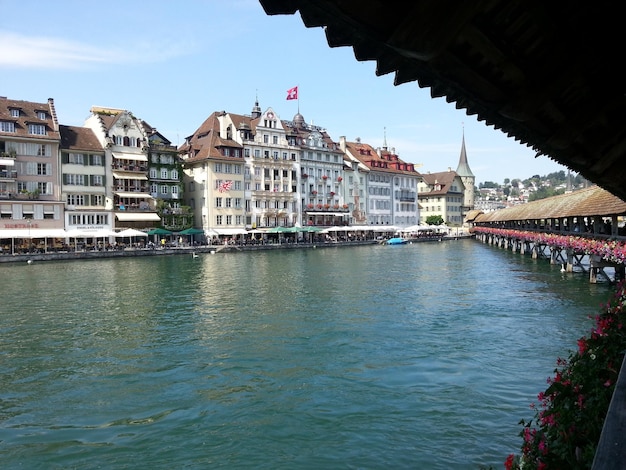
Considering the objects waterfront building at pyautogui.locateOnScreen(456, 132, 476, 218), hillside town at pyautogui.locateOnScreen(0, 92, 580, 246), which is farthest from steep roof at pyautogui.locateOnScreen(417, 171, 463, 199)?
hillside town at pyautogui.locateOnScreen(0, 92, 580, 246)

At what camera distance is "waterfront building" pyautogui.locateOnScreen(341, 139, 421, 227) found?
104625 millimetres

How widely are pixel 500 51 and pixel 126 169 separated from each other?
6795 cm

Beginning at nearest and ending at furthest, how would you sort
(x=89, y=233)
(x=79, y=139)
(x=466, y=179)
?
1. (x=89, y=233)
2. (x=79, y=139)
3. (x=466, y=179)

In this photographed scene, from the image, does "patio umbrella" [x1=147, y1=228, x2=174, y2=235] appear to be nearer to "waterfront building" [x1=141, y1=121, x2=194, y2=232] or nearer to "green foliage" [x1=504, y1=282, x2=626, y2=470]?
"waterfront building" [x1=141, y1=121, x2=194, y2=232]

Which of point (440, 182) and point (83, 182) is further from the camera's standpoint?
point (440, 182)

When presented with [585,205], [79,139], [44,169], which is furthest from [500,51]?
[79,139]

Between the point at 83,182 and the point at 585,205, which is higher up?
the point at 83,182

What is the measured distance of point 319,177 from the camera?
9325 cm

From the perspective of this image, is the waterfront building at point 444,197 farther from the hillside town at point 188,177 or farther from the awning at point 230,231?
the awning at point 230,231

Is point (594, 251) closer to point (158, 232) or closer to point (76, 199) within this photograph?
point (158, 232)

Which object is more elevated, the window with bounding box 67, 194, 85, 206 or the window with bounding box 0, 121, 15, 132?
the window with bounding box 0, 121, 15, 132

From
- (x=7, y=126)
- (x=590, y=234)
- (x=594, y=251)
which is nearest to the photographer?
(x=594, y=251)

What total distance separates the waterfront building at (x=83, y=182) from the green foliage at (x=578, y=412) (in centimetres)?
6190

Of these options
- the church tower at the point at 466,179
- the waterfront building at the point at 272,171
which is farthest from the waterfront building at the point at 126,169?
the church tower at the point at 466,179
